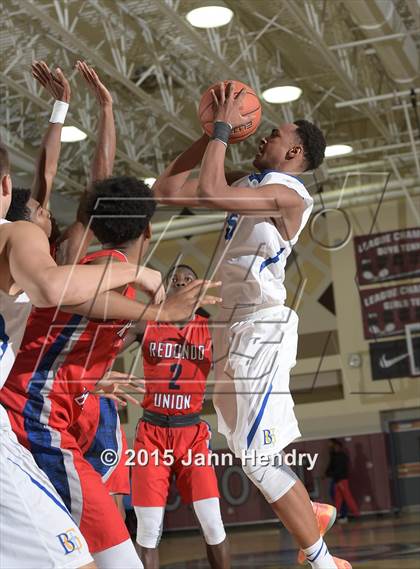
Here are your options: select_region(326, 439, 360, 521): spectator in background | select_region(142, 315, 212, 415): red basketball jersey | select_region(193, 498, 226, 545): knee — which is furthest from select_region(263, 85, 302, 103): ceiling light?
select_region(193, 498, 226, 545): knee

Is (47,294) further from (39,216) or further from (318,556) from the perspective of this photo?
(318,556)

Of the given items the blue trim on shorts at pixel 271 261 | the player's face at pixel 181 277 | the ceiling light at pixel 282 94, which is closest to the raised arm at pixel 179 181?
the blue trim on shorts at pixel 271 261

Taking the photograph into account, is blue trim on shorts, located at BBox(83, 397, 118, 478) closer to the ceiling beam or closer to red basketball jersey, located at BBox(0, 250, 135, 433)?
red basketball jersey, located at BBox(0, 250, 135, 433)

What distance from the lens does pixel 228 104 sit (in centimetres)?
428

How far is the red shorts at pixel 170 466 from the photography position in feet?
19.6

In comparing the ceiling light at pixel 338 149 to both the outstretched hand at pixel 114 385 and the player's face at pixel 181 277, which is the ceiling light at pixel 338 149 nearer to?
the player's face at pixel 181 277

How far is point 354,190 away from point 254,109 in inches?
491

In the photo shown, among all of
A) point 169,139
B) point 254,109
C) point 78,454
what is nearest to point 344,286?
point 169,139

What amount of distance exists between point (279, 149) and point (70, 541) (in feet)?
8.11

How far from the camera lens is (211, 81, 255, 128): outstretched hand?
4.27m

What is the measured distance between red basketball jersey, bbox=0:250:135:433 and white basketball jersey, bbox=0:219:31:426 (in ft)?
1.09

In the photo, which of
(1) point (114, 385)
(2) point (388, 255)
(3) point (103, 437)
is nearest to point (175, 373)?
(3) point (103, 437)

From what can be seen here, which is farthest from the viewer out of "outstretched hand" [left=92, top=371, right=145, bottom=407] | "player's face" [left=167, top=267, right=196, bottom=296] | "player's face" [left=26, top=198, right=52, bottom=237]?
"player's face" [left=167, top=267, right=196, bottom=296]

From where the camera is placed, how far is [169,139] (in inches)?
653
